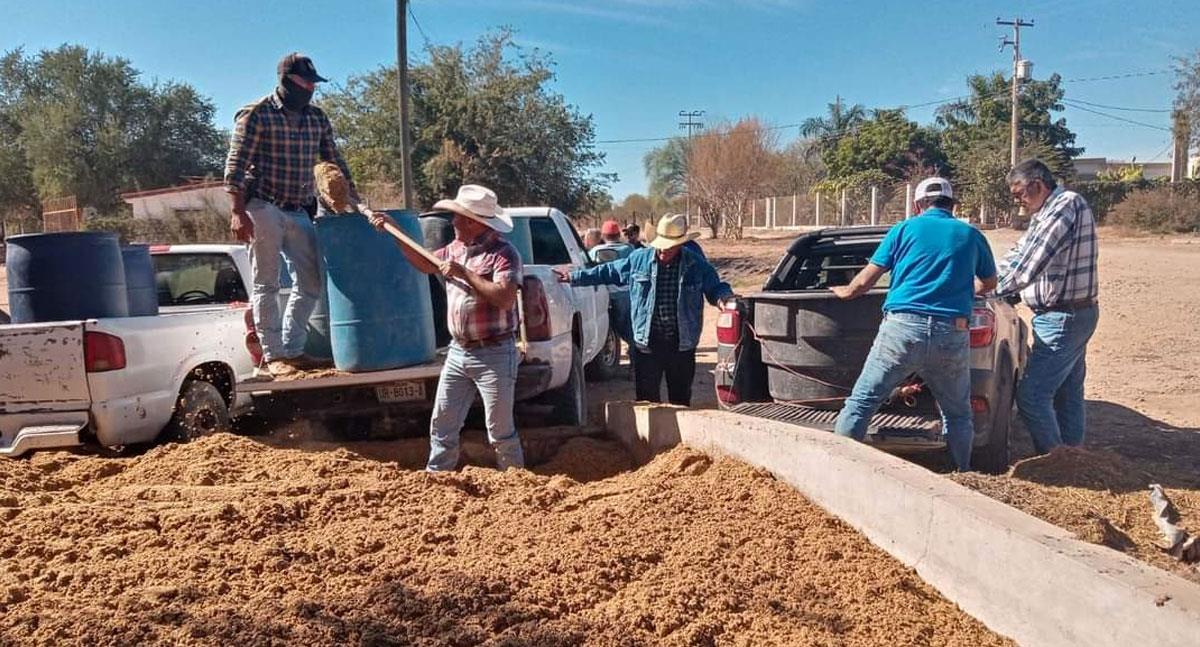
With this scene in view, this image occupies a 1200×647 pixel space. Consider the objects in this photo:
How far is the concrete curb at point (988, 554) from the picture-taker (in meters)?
2.33

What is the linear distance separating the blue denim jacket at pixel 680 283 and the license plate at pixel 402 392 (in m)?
1.46

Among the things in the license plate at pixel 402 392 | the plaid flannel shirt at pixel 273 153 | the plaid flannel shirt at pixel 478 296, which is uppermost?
the plaid flannel shirt at pixel 273 153

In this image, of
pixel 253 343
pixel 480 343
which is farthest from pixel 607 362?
pixel 480 343

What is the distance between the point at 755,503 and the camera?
3750 millimetres

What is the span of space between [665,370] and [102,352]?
366cm

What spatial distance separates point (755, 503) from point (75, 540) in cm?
273

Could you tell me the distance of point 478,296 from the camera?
15.0 ft

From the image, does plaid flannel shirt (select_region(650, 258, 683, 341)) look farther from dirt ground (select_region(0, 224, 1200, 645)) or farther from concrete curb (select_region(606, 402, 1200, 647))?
concrete curb (select_region(606, 402, 1200, 647))

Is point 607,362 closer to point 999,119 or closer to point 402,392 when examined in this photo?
point 402,392

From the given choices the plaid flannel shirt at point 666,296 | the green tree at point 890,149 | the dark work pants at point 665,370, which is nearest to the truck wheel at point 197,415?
the dark work pants at point 665,370

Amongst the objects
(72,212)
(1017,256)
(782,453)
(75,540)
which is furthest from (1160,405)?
(72,212)

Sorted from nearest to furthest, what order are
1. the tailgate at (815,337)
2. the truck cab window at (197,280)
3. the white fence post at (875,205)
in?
1. the tailgate at (815,337)
2. the truck cab window at (197,280)
3. the white fence post at (875,205)

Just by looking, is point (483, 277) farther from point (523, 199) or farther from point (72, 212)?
point (72, 212)

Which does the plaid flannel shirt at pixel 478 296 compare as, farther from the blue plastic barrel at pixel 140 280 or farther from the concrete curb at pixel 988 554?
the blue plastic barrel at pixel 140 280
